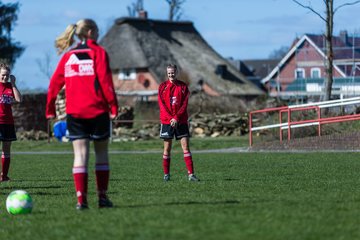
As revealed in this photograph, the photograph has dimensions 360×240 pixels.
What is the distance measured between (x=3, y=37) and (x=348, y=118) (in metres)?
41.0

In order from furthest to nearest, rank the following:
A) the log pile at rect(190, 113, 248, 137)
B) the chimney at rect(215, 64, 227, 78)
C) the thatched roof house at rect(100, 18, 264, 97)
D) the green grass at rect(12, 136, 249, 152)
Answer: the chimney at rect(215, 64, 227, 78)
the thatched roof house at rect(100, 18, 264, 97)
the log pile at rect(190, 113, 248, 137)
the green grass at rect(12, 136, 249, 152)

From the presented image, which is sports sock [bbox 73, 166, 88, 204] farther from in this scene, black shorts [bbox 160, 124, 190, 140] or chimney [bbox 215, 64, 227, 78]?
chimney [bbox 215, 64, 227, 78]

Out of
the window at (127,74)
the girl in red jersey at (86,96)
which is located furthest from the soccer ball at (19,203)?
the window at (127,74)

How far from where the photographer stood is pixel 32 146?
3509 cm

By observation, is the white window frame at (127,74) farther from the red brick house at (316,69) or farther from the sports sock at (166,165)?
the sports sock at (166,165)

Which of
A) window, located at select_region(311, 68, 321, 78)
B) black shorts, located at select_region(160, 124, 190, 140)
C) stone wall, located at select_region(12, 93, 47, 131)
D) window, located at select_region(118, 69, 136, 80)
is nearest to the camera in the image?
black shorts, located at select_region(160, 124, 190, 140)

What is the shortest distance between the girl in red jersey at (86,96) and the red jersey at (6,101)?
577 cm

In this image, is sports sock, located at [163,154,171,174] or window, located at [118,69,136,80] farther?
window, located at [118,69,136,80]

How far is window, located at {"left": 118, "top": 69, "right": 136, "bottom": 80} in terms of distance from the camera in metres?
75.1

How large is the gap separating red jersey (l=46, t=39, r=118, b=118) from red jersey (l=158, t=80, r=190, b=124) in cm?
529

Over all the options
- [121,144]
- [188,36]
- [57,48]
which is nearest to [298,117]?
[121,144]

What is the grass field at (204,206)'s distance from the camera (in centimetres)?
796

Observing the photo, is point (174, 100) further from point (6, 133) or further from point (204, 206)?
point (204, 206)

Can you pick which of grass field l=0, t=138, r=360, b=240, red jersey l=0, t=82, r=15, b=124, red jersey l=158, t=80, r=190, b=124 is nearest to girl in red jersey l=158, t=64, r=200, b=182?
red jersey l=158, t=80, r=190, b=124
